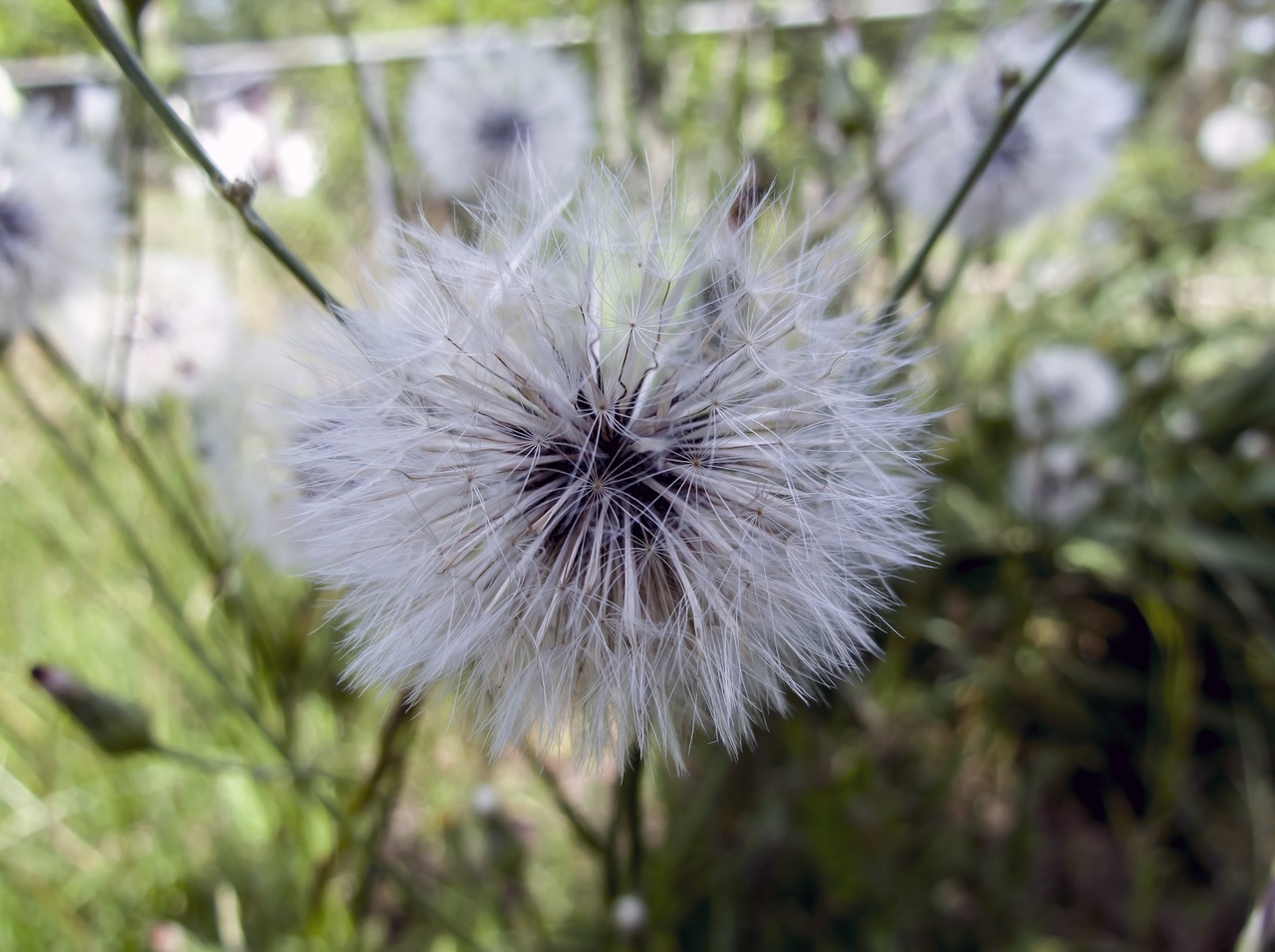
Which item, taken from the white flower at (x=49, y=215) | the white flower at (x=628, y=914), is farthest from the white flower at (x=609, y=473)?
the white flower at (x=49, y=215)

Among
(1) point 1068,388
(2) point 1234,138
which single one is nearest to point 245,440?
(1) point 1068,388

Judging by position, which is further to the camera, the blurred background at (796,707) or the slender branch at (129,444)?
the blurred background at (796,707)

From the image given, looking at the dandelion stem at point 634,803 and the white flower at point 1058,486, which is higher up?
the white flower at point 1058,486

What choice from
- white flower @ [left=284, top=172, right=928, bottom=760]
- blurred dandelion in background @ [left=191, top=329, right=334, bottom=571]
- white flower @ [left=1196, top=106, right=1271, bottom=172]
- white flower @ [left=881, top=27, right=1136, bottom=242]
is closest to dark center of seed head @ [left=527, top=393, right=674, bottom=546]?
white flower @ [left=284, top=172, right=928, bottom=760]

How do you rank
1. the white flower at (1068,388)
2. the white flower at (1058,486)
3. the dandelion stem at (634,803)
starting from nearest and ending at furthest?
the dandelion stem at (634,803) < the white flower at (1058,486) < the white flower at (1068,388)

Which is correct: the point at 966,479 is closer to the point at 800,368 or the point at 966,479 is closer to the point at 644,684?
the point at 800,368

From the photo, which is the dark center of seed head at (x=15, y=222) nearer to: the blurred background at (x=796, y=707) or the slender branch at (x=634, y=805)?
the blurred background at (x=796, y=707)

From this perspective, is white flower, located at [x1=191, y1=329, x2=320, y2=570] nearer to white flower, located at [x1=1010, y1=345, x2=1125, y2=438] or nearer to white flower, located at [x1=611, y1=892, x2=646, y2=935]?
white flower, located at [x1=611, y1=892, x2=646, y2=935]

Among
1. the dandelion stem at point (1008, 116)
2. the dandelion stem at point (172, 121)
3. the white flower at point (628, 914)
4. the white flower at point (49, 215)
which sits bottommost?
the white flower at point (628, 914)
